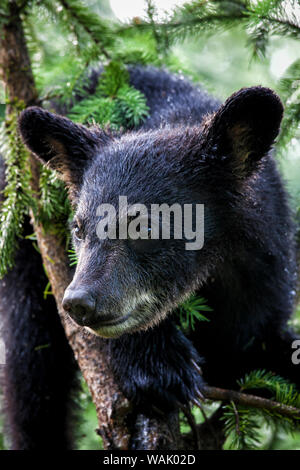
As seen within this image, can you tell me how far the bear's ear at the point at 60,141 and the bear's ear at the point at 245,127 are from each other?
0.80m

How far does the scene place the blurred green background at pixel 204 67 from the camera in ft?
13.8

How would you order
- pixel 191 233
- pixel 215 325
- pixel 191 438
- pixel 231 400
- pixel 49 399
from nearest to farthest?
pixel 191 233
pixel 231 400
pixel 191 438
pixel 215 325
pixel 49 399

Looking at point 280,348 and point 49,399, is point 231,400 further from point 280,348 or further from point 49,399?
point 49,399

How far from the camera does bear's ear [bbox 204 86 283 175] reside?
2.82 meters

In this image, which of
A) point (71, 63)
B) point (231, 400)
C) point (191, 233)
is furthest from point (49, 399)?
point (71, 63)

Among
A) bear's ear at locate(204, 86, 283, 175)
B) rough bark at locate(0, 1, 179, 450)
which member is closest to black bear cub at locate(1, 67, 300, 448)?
bear's ear at locate(204, 86, 283, 175)

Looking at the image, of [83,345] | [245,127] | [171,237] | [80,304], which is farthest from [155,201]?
[83,345]

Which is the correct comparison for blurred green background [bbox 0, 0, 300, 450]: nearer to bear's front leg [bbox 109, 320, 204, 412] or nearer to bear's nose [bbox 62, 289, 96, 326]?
bear's front leg [bbox 109, 320, 204, 412]

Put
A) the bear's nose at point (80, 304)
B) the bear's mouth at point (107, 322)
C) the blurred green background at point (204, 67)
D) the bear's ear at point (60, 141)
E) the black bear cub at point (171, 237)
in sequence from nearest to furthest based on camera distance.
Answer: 1. the bear's nose at point (80, 304)
2. the bear's mouth at point (107, 322)
3. the black bear cub at point (171, 237)
4. the bear's ear at point (60, 141)
5. the blurred green background at point (204, 67)

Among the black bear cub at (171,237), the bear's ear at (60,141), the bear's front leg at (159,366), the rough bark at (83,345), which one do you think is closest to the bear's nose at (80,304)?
the black bear cub at (171,237)

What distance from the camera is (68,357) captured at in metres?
4.63

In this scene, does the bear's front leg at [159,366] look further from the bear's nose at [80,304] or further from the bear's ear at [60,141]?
the bear's ear at [60,141]

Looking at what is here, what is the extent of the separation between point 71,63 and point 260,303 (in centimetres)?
227

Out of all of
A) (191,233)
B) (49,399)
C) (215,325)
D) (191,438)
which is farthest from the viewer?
(49,399)
